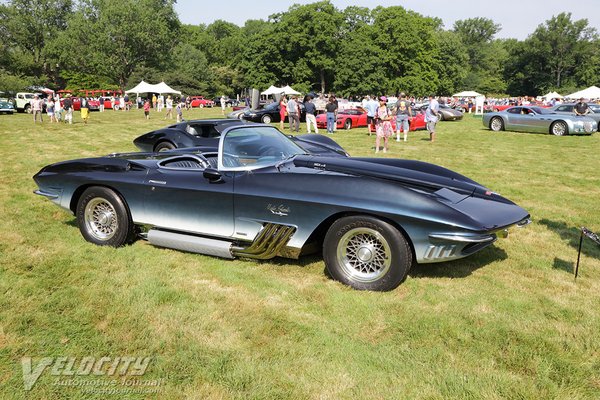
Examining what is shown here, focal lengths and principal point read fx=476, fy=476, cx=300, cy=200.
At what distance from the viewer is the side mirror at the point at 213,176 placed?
4.77 metres

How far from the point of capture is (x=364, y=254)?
421cm

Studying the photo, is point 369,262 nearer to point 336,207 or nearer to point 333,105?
point 336,207

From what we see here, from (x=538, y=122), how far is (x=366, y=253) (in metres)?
19.5

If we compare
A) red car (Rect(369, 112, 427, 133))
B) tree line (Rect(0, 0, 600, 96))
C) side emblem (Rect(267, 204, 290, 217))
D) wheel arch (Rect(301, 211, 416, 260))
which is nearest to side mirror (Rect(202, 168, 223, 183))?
side emblem (Rect(267, 204, 290, 217))

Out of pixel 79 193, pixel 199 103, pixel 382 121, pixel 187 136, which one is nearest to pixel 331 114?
pixel 382 121

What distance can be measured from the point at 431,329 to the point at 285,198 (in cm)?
171

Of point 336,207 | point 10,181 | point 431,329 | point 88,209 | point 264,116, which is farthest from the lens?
point 264,116

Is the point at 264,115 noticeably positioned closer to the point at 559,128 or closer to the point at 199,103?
the point at 559,128

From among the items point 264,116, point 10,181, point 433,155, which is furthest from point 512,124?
point 10,181

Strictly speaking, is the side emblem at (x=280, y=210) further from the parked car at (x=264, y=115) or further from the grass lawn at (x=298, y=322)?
the parked car at (x=264, y=115)

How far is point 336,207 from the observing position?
4.19m

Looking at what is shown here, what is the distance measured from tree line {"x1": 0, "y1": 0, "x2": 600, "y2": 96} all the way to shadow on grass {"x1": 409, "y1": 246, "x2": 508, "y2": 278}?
63.2 meters

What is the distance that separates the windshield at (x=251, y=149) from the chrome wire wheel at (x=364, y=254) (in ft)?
3.97

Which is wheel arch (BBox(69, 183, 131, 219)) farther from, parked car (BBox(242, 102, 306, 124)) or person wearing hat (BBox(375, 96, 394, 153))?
parked car (BBox(242, 102, 306, 124))
